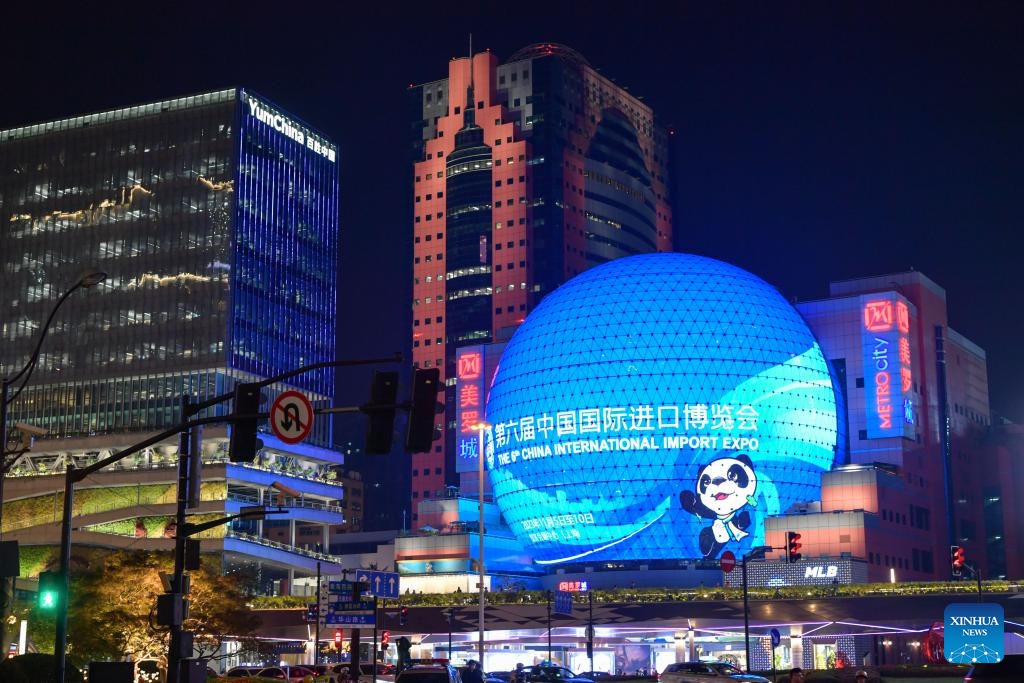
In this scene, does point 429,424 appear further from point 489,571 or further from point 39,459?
point 39,459

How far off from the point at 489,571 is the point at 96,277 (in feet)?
348

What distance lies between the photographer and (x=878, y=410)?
12850 cm

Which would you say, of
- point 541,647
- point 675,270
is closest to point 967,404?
point 675,270

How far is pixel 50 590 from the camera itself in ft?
125

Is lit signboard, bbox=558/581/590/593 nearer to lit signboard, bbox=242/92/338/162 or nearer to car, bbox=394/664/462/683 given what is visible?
lit signboard, bbox=242/92/338/162

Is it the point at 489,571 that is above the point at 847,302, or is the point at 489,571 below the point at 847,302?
below

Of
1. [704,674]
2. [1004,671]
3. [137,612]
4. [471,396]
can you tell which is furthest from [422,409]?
[471,396]

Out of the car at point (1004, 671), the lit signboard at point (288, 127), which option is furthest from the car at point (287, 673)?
the lit signboard at point (288, 127)

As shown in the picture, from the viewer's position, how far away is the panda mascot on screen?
122m

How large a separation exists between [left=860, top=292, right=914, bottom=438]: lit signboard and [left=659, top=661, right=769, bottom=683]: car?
249ft

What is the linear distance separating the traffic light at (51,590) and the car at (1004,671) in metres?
25.1

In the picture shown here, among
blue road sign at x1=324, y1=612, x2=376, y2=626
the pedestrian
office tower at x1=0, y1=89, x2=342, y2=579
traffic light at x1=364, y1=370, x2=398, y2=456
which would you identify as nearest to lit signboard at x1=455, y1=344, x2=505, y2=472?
office tower at x1=0, y1=89, x2=342, y2=579

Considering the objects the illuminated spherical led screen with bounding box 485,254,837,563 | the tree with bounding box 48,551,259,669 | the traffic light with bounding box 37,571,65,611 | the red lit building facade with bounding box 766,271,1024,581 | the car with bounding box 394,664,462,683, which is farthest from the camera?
the illuminated spherical led screen with bounding box 485,254,837,563

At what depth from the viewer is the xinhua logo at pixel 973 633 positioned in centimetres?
2555
